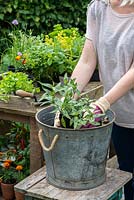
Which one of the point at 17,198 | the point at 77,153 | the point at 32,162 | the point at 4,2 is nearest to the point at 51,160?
the point at 77,153

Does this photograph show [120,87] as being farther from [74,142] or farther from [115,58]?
[74,142]

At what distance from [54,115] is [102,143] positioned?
31 cm

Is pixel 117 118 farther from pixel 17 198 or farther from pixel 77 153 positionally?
pixel 17 198

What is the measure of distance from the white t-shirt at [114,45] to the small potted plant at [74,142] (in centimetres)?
13

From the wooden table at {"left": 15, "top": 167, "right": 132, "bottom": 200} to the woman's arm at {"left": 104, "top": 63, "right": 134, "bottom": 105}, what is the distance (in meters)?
0.42

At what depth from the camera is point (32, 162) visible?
3.09 metres

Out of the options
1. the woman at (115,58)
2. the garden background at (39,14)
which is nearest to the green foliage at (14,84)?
the woman at (115,58)

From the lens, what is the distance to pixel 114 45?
8.29ft

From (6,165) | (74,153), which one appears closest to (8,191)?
(6,165)

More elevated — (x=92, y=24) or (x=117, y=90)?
(x=92, y=24)

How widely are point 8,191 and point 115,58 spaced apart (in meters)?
1.31

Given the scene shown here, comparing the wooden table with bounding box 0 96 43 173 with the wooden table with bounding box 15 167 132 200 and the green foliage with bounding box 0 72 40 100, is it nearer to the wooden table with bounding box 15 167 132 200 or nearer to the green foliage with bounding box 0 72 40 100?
the green foliage with bounding box 0 72 40 100

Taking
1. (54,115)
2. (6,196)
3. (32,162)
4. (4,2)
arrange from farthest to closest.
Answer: (4,2) → (6,196) → (32,162) → (54,115)

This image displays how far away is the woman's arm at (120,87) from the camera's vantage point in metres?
A: 2.45
